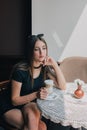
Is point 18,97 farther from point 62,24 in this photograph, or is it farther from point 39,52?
point 62,24

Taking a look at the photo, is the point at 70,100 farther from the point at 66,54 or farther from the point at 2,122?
the point at 66,54

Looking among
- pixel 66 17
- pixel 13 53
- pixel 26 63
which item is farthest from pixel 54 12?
pixel 26 63

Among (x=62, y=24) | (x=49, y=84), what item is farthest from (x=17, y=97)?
(x=62, y=24)

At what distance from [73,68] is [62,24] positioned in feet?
1.77

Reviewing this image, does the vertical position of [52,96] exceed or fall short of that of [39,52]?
it falls short

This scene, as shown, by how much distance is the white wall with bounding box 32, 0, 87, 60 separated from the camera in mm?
3193

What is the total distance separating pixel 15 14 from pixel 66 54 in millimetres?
868

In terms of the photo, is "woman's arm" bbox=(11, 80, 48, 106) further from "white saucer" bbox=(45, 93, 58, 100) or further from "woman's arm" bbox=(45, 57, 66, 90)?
"woman's arm" bbox=(45, 57, 66, 90)

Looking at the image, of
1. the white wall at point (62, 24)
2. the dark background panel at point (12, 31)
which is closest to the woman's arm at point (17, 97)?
the white wall at point (62, 24)

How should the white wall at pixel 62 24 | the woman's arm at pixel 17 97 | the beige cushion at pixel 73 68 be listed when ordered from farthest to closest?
the white wall at pixel 62 24 < the beige cushion at pixel 73 68 < the woman's arm at pixel 17 97

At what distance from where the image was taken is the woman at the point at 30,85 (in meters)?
2.18

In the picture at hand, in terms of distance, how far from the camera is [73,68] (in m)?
3.11

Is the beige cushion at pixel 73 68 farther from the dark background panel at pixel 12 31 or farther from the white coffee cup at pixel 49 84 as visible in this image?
the white coffee cup at pixel 49 84

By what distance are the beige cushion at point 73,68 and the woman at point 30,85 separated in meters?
0.65
